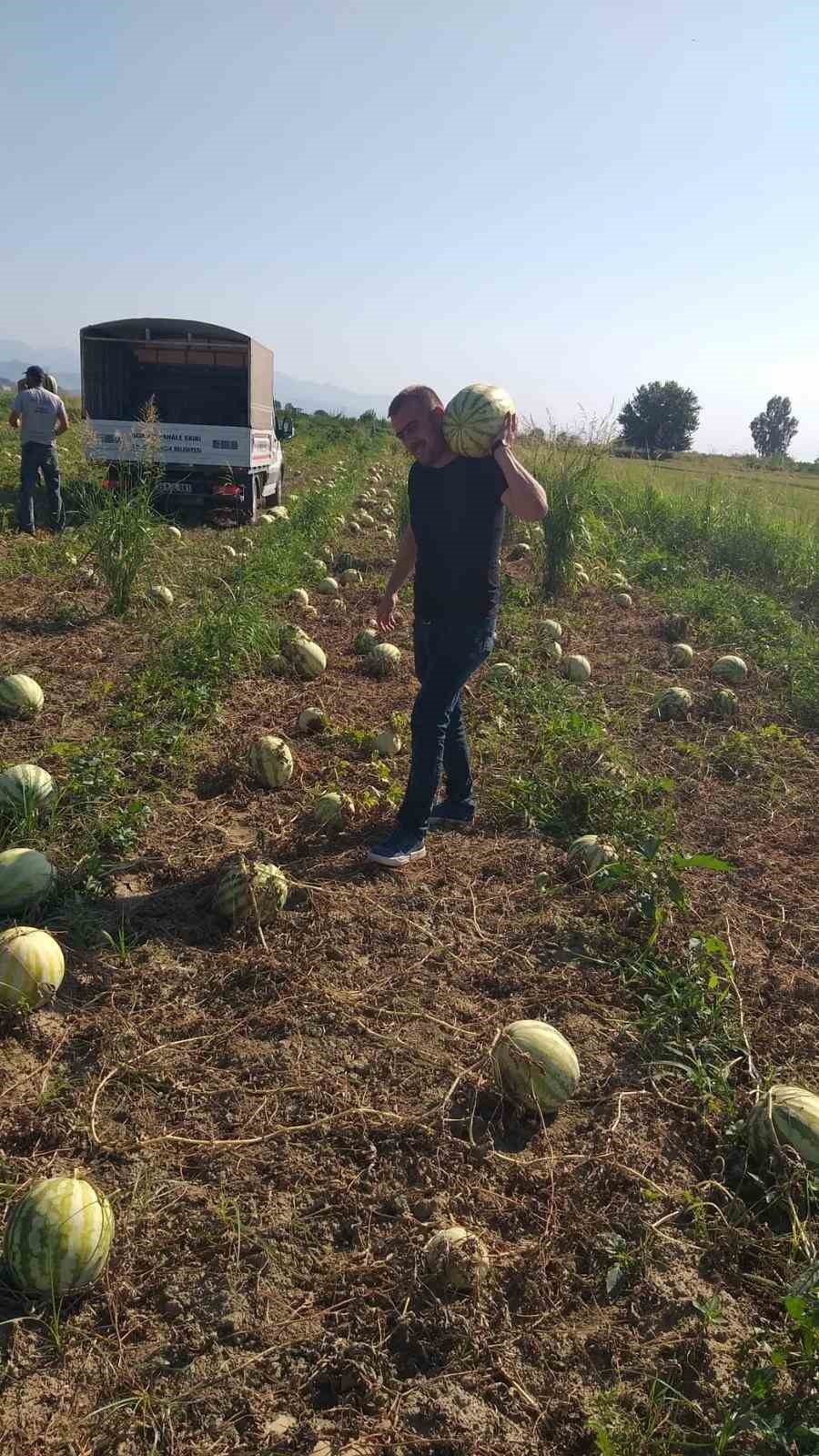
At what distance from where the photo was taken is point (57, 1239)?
2.22 metres

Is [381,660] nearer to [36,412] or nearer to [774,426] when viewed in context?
[36,412]

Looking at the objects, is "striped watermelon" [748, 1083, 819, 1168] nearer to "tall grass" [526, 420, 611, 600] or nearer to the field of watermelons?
the field of watermelons

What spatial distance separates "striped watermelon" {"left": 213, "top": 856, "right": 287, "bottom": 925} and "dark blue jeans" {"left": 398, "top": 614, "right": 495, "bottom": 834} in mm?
936

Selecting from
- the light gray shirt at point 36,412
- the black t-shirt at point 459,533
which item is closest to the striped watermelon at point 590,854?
the black t-shirt at point 459,533

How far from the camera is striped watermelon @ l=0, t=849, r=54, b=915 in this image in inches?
142

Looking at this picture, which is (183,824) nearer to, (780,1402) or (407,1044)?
(407,1044)

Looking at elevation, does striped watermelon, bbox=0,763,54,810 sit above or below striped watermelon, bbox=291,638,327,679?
below

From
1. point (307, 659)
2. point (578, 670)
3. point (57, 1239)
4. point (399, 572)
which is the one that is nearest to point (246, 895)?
point (57, 1239)

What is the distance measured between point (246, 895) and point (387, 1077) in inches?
43.4

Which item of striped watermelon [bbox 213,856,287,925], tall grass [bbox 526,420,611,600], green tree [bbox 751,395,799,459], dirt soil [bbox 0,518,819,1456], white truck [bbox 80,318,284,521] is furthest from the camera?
green tree [bbox 751,395,799,459]

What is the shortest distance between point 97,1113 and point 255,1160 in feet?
1.86

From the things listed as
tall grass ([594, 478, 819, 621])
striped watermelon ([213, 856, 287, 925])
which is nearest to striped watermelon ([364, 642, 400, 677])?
striped watermelon ([213, 856, 287, 925])

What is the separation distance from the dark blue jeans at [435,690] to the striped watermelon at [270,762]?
1.00 m

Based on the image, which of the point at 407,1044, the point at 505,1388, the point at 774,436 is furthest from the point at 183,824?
the point at 774,436
